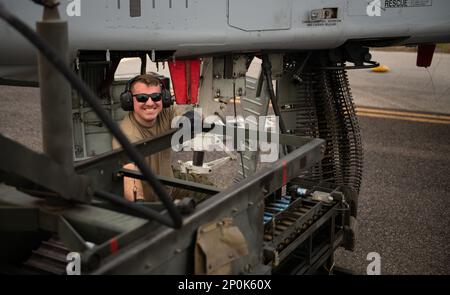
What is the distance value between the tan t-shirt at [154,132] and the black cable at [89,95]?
133cm

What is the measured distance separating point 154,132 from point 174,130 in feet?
2.05

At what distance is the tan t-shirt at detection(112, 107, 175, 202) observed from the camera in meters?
3.29

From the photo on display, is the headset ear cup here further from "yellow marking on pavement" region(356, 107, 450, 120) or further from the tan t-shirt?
"yellow marking on pavement" region(356, 107, 450, 120)

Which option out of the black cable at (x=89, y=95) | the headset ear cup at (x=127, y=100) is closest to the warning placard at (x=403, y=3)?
the headset ear cup at (x=127, y=100)

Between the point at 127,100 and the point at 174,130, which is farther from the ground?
the point at 127,100

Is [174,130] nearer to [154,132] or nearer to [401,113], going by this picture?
[154,132]

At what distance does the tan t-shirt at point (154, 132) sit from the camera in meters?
3.29

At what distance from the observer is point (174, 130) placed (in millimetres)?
2941

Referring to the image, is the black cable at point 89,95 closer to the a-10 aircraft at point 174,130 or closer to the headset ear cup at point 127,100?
the a-10 aircraft at point 174,130

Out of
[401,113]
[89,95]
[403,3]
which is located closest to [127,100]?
[89,95]
